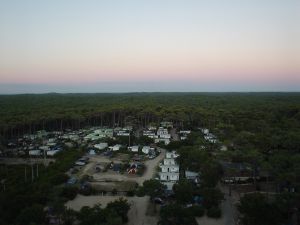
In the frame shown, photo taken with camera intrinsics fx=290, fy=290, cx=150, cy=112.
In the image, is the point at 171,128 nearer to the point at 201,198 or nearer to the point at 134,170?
the point at 134,170

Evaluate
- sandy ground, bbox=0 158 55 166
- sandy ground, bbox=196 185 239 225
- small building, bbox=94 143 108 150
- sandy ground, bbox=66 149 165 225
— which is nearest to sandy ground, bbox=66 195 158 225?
sandy ground, bbox=66 149 165 225

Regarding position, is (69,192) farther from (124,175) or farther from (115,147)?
(115,147)

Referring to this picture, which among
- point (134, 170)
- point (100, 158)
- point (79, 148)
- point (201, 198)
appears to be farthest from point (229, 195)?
point (79, 148)

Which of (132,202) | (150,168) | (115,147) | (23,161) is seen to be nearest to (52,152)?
(23,161)

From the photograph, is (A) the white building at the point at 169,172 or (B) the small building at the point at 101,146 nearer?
(A) the white building at the point at 169,172

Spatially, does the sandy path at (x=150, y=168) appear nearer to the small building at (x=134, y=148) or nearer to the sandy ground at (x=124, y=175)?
the sandy ground at (x=124, y=175)

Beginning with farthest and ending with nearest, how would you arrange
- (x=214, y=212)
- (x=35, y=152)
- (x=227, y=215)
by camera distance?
1. (x=35, y=152)
2. (x=227, y=215)
3. (x=214, y=212)

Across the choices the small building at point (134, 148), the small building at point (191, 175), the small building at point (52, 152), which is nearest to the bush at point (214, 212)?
the small building at point (191, 175)
